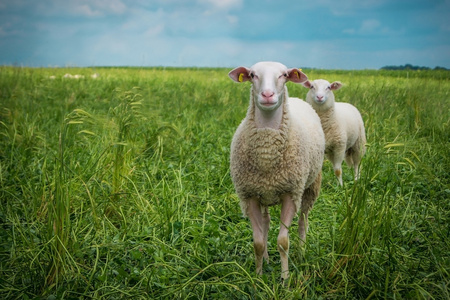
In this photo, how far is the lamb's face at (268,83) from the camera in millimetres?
2900

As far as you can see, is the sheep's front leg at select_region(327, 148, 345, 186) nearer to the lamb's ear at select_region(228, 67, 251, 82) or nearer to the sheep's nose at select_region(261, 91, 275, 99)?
the lamb's ear at select_region(228, 67, 251, 82)

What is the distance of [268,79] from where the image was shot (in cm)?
293

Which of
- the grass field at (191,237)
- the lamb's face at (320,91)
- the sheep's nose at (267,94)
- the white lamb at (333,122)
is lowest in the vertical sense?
the grass field at (191,237)

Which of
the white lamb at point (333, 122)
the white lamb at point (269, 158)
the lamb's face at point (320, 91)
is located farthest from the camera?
the white lamb at point (333, 122)

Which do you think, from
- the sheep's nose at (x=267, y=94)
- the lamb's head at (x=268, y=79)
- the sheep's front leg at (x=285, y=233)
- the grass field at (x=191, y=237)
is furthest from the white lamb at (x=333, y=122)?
the sheep's nose at (x=267, y=94)

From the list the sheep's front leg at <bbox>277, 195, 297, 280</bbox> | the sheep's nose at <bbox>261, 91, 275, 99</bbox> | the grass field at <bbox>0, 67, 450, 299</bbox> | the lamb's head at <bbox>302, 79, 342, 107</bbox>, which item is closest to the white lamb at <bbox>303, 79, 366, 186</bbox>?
the lamb's head at <bbox>302, 79, 342, 107</bbox>

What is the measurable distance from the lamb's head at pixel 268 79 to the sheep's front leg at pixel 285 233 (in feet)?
2.44

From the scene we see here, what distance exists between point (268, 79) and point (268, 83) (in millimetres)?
33

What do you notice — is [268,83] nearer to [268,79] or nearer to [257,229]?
[268,79]

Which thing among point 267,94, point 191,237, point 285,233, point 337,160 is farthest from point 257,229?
point 337,160

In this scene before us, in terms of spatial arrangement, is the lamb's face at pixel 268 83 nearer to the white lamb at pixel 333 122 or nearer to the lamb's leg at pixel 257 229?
the lamb's leg at pixel 257 229

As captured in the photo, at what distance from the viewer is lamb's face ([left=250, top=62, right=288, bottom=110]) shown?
2900 millimetres

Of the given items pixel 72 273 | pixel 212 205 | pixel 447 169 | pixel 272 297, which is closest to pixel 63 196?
pixel 72 273

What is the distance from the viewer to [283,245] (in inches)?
126
